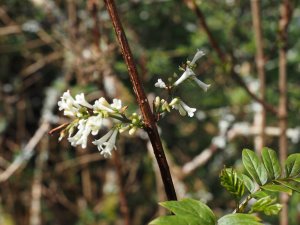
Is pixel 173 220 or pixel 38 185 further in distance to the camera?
pixel 38 185

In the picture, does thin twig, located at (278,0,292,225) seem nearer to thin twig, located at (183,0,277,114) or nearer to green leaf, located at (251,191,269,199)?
thin twig, located at (183,0,277,114)

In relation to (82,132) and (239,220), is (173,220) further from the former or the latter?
(82,132)

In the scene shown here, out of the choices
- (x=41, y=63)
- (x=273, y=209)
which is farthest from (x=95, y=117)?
(x=41, y=63)

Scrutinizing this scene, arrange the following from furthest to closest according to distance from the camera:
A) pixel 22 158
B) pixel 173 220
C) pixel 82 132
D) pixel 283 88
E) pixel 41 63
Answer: pixel 41 63 → pixel 22 158 → pixel 283 88 → pixel 82 132 → pixel 173 220

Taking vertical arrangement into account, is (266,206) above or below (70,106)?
below

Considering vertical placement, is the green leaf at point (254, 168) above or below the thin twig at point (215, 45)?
below

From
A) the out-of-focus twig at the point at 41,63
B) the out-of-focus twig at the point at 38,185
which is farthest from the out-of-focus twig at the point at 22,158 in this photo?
the out-of-focus twig at the point at 41,63

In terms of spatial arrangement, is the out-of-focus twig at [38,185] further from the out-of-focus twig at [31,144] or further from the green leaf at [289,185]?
the green leaf at [289,185]

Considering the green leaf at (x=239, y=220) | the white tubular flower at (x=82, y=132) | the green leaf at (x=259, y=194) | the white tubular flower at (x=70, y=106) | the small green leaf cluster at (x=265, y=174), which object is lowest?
the green leaf at (x=239, y=220)

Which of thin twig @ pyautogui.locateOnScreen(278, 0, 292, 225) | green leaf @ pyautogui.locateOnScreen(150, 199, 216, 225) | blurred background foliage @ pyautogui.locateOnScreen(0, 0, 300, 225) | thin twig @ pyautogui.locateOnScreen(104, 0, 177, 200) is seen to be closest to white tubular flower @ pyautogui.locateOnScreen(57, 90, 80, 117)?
thin twig @ pyautogui.locateOnScreen(104, 0, 177, 200)
